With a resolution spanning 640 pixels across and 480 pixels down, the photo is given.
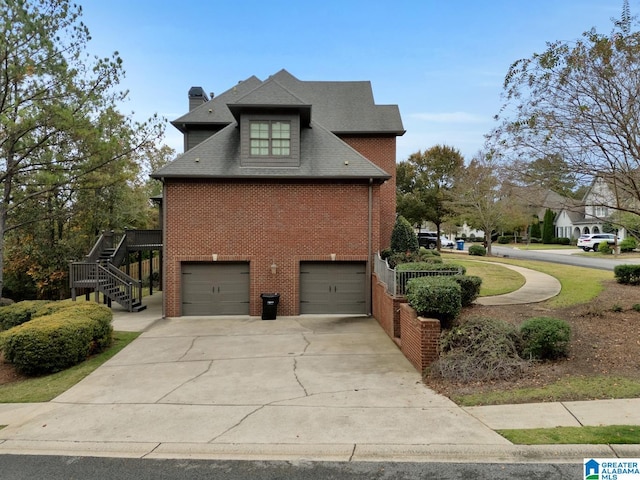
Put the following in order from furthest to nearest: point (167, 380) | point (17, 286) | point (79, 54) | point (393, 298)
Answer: point (17, 286) < point (79, 54) < point (393, 298) < point (167, 380)

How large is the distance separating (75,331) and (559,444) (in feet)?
Answer: 35.5

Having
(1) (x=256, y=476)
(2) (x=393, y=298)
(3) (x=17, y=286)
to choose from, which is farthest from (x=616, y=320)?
(3) (x=17, y=286)

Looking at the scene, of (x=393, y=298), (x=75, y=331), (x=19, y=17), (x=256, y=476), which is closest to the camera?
(x=256, y=476)

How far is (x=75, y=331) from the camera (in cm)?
1027

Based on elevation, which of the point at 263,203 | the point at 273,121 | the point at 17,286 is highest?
the point at 273,121

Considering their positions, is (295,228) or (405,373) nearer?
(405,373)

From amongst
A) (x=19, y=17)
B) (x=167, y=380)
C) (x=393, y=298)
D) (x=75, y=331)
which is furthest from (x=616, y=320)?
(x=19, y=17)

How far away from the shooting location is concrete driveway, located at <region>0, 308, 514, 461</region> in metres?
5.54

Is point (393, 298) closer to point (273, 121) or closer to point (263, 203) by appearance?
point (263, 203)

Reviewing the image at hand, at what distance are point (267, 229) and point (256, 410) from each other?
9429 millimetres

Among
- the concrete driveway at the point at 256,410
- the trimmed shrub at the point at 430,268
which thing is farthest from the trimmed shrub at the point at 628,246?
the concrete driveway at the point at 256,410

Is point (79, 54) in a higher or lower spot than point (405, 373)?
higher

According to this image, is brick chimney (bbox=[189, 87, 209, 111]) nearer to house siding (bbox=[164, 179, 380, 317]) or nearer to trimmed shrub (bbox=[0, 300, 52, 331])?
house siding (bbox=[164, 179, 380, 317])

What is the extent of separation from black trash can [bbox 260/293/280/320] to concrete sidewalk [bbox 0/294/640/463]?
4049 mm
